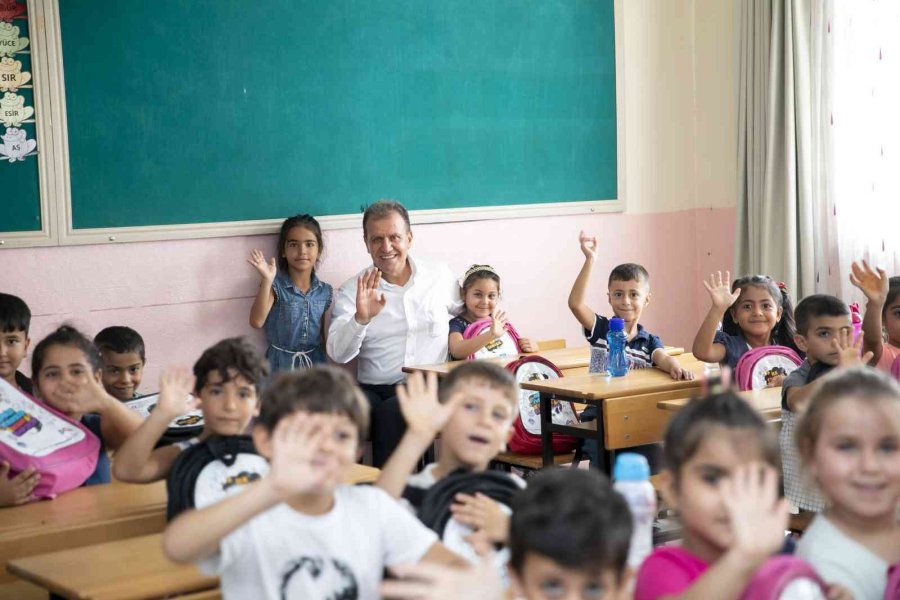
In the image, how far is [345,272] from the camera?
6.09 meters

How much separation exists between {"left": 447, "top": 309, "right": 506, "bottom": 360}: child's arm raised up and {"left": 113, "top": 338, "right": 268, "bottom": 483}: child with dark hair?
2.42m

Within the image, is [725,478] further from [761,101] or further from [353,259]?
[761,101]

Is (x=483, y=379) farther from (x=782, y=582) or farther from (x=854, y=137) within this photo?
(x=854, y=137)

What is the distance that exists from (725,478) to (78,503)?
184 centimetres

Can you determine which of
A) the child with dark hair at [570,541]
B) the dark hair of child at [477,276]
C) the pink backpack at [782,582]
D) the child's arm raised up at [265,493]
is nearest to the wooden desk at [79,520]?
the child's arm raised up at [265,493]

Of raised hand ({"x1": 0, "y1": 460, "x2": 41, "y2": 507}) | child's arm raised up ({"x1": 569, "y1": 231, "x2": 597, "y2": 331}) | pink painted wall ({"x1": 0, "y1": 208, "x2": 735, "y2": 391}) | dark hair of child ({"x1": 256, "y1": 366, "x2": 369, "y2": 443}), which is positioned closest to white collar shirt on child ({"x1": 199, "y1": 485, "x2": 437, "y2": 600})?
dark hair of child ({"x1": 256, "y1": 366, "x2": 369, "y2": 443})

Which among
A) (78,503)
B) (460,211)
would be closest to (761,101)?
(460,211)

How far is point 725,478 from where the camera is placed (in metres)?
1.98

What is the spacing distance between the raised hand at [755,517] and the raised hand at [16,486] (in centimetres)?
202

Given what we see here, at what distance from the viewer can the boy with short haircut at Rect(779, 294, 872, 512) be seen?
391cm

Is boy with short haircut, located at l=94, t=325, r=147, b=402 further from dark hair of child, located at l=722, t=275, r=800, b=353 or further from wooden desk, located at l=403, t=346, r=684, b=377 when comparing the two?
dark hair of child, located at l=722, t=275, r=800, b=353

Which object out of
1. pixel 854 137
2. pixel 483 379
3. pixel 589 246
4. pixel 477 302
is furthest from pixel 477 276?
pixel 483 379

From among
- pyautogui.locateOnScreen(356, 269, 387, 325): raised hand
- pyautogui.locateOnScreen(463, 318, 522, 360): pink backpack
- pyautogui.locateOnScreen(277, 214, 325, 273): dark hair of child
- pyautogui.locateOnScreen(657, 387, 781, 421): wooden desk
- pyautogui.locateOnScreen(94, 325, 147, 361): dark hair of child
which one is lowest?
pyautogui.locateOnScreen(657, 387, 781, 421): wooden desk

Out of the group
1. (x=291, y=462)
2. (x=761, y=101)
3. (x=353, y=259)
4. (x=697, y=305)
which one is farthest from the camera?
(x=697, y=305)
